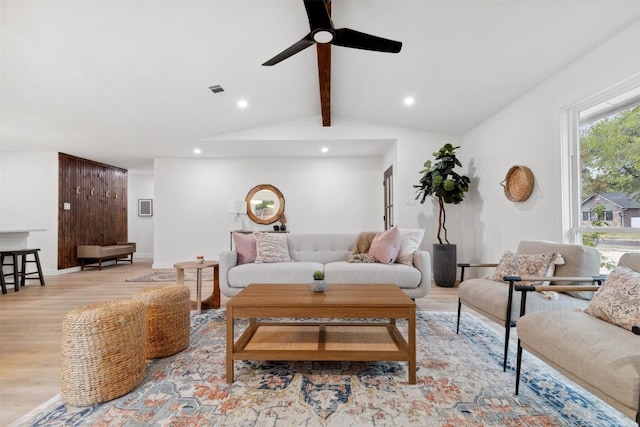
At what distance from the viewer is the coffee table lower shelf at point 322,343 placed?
6.14 ft

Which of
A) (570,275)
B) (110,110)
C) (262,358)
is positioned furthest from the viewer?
(110,110)

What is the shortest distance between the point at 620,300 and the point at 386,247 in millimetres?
2108

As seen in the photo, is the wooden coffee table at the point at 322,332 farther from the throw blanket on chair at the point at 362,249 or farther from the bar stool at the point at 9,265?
the bar stool at the point at 9,265

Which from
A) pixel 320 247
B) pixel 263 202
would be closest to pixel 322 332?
pixel 320 247

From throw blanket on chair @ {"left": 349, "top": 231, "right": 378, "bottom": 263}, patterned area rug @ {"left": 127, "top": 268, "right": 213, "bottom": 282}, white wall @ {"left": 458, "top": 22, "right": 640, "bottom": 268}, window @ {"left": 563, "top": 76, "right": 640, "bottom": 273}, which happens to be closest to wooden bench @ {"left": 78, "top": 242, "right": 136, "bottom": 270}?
patterned area rug @ {"left": 127, "top": 268, "right": 213, "bottom": 282}

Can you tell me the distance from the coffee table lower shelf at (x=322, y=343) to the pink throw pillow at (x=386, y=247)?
1232 mm

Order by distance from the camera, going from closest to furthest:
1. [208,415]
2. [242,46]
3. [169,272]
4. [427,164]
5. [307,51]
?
[208,415] < [242,46] < [307,51] < [427,164] < [169,272]

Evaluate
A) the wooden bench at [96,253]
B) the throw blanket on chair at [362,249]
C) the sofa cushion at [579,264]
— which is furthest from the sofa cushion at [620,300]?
the wooden bench at [96,253]

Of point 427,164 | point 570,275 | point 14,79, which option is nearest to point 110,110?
point 14,79

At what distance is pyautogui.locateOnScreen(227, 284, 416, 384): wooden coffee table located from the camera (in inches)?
73.7

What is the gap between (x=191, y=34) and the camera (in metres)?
2.96

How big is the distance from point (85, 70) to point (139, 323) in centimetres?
302

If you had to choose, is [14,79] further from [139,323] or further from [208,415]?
[208,415]

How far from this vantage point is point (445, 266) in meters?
4.58
